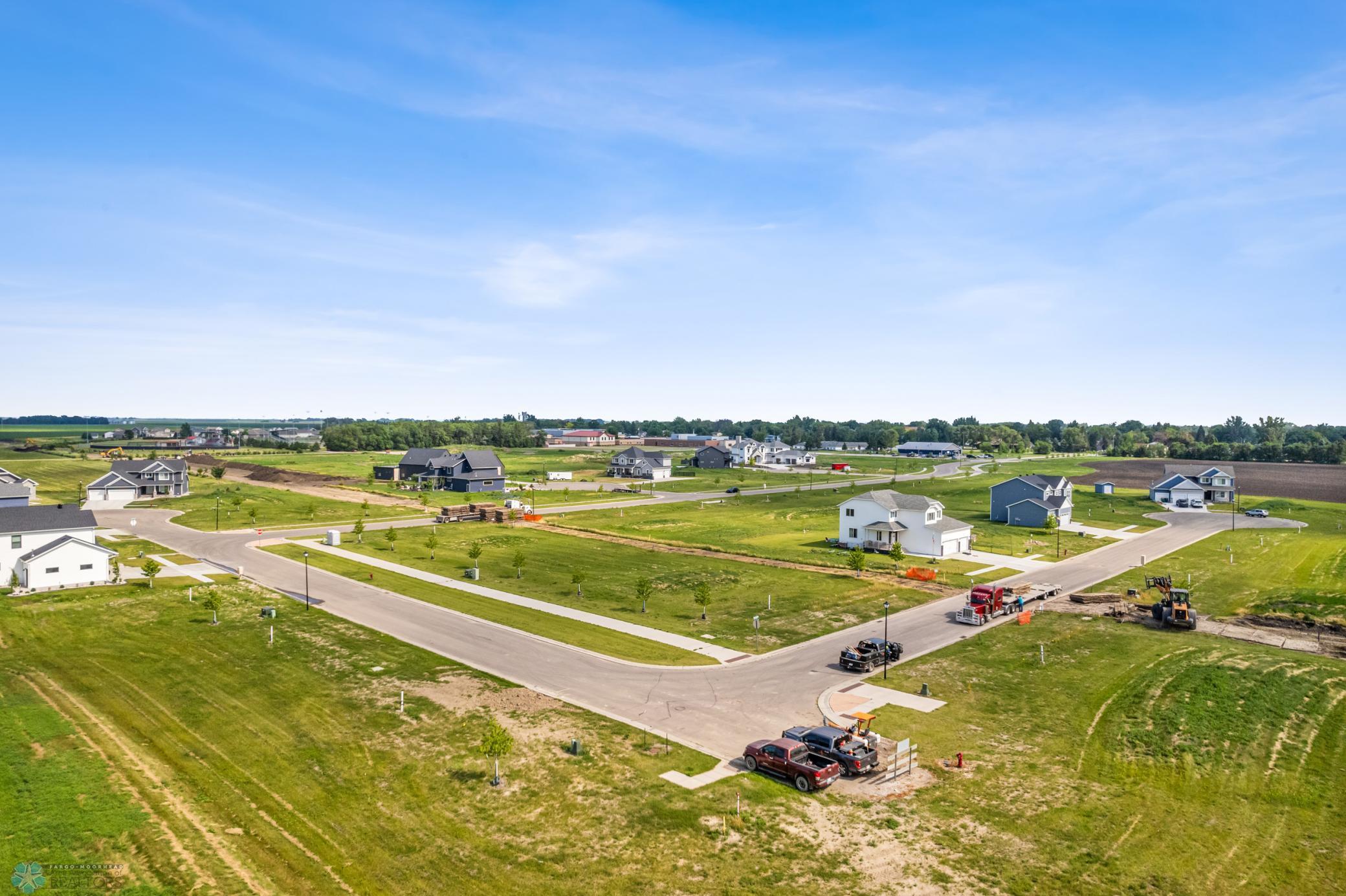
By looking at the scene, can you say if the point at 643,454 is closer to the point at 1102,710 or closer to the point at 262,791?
the point at 1102,710

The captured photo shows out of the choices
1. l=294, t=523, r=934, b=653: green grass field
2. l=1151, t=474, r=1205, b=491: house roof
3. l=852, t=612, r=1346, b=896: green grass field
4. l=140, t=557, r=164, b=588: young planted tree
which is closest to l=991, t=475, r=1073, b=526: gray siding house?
l=1151, t=474, r=1205, b=491: house roof

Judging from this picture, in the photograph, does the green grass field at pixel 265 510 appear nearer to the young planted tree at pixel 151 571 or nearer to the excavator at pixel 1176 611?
the young planted tree at pixel 151 571

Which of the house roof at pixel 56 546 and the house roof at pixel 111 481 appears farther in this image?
the house roof at pixel 111 481

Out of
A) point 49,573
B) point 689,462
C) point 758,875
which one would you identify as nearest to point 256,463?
point 689,462

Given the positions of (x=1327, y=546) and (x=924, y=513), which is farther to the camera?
(x=1327, y=546)

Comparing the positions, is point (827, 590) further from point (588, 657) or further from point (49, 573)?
point (49, 573)

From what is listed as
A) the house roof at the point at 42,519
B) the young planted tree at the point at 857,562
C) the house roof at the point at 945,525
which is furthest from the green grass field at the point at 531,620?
the house roof at the point at 945,525
